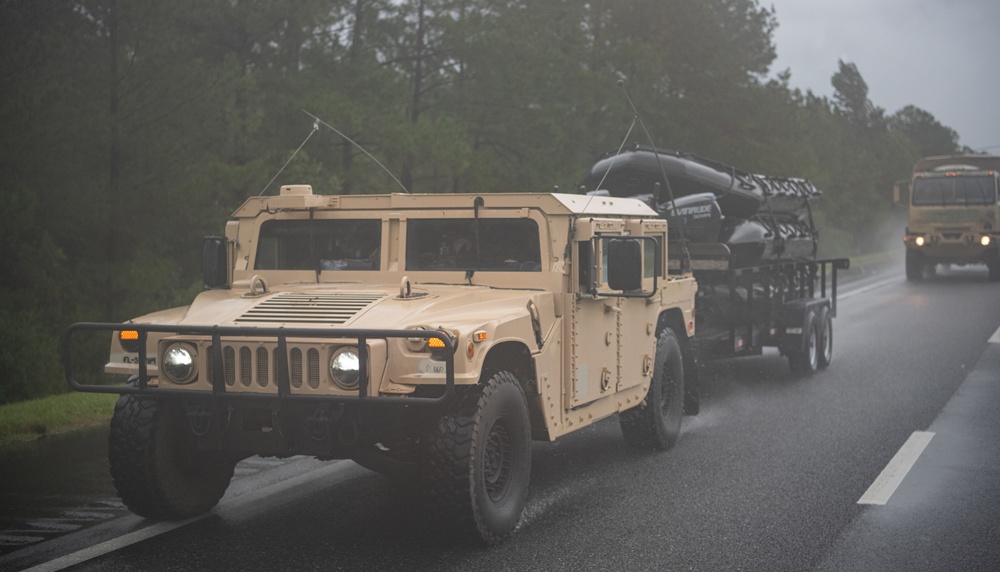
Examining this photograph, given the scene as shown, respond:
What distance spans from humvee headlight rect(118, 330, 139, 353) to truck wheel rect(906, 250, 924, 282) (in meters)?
29.5

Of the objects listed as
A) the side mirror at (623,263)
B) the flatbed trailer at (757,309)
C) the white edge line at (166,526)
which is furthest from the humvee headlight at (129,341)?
the flatbed trailer at (757,309)

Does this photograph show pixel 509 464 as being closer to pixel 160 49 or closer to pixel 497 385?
pixel 497 385

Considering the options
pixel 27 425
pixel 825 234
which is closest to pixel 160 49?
pixel 27 425

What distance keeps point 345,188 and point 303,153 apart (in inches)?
59.5

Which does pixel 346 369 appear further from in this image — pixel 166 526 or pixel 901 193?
pixel 901 193

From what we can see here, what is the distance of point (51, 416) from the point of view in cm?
974

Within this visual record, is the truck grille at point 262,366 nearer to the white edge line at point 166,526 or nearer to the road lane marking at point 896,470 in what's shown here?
the white edge line at point 166,526

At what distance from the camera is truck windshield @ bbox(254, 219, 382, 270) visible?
7.66m

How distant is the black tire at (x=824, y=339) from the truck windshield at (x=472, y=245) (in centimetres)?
789

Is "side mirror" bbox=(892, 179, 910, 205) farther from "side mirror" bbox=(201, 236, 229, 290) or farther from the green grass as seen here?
"side mirror" bbox=(201, 236, 229, 290)

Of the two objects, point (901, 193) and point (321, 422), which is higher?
point (901, 193)

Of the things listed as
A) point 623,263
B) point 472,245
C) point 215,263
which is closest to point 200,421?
point 215,263

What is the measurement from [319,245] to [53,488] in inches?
90.3

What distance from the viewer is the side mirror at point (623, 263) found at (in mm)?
7184
